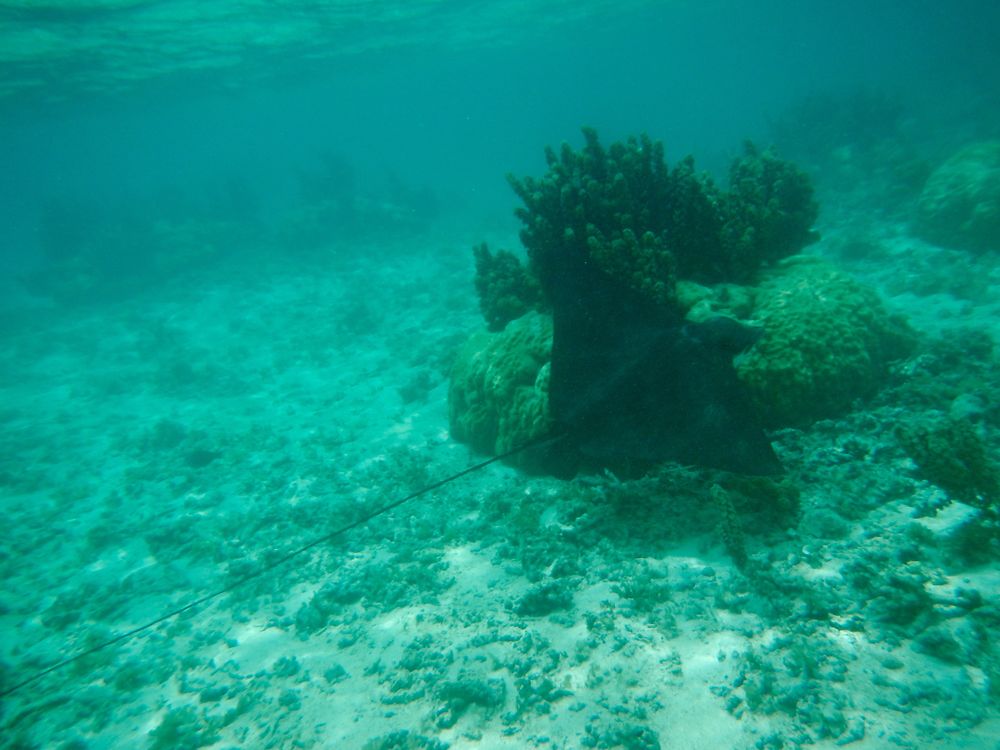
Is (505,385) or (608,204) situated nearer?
(608,204)

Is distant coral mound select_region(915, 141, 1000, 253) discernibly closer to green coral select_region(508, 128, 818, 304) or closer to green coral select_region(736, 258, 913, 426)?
green coral select_region(508, 128, 818, 304)

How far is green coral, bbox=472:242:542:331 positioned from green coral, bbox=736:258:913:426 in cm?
293

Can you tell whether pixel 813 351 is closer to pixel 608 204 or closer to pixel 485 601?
pixel 608 204

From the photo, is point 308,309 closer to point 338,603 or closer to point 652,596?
point 338,603

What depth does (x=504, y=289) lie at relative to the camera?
7156mm

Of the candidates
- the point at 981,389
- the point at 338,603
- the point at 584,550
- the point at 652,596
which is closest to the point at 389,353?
the point at 338,603

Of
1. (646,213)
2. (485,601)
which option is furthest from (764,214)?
(485,601)

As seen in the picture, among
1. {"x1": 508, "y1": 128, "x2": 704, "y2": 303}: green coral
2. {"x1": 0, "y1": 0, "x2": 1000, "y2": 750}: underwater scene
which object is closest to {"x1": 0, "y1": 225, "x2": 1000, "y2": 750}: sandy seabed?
{"x1": 0, "y1": 0, "x2": 1000, "y2": 750}: underwater scene

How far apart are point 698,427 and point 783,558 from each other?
48.9 inches

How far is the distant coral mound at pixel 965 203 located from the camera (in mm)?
→ 9383

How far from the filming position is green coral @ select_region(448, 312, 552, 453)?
5.69m

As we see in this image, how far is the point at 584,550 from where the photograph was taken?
16.0ft

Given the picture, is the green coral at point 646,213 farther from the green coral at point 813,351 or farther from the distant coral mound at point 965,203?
the distant coral mound at point 965,203

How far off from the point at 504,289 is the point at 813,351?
13.0 ft
